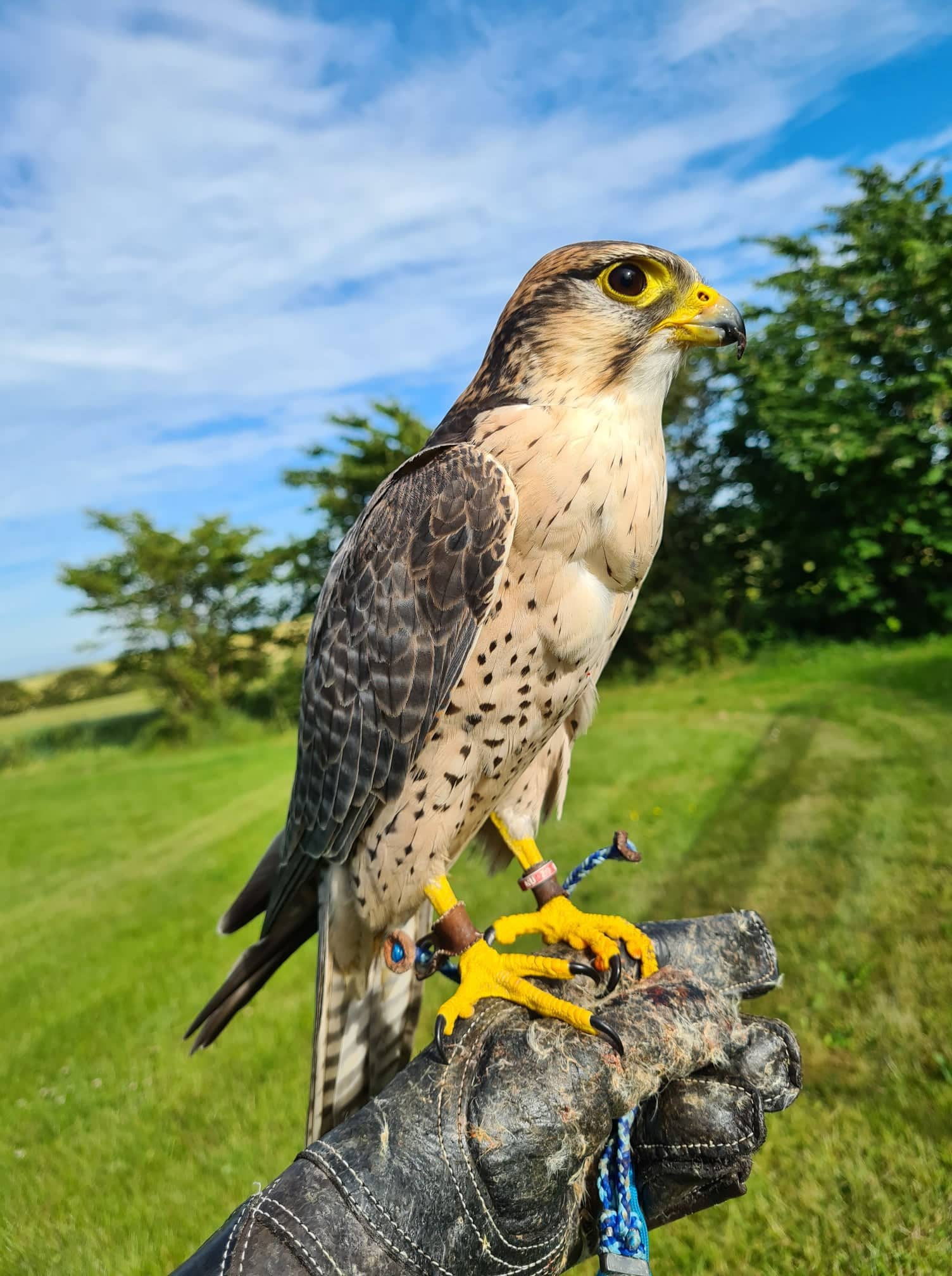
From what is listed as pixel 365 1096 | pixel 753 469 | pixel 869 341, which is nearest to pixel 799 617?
pixel 753 469

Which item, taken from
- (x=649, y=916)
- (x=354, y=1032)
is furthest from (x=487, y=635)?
(x=649, y=916)

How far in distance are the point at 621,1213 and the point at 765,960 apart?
2.26 ft

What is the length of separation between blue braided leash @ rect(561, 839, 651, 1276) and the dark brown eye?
1721 mm

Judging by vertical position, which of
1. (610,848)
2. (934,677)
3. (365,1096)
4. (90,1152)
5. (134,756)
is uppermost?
(610,848)

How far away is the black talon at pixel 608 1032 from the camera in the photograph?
4.82ft

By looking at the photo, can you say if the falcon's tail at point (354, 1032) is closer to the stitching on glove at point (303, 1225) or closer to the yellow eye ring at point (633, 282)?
the stitching on glove at point (303, 1225)

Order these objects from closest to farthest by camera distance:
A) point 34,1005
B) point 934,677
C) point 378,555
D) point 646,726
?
1. point 378,555
2. point 34,1005
3. point 934,677
4. point 646,726

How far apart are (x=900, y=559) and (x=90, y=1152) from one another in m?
12.7

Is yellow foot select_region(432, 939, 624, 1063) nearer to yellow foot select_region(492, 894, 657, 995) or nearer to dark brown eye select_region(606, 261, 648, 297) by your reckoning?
yellow foot select_region(492, 894, 657, 995)

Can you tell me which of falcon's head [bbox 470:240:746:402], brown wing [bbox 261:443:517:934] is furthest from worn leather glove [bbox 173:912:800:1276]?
falcon's head [bbox 470:240:746:402]

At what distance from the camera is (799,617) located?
513 inches

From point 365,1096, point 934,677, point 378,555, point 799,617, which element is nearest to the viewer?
point 378,555

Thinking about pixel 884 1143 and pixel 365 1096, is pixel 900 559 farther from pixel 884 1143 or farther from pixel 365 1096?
pixel 365 1096

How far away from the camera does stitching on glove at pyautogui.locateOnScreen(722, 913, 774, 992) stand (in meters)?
1.84
